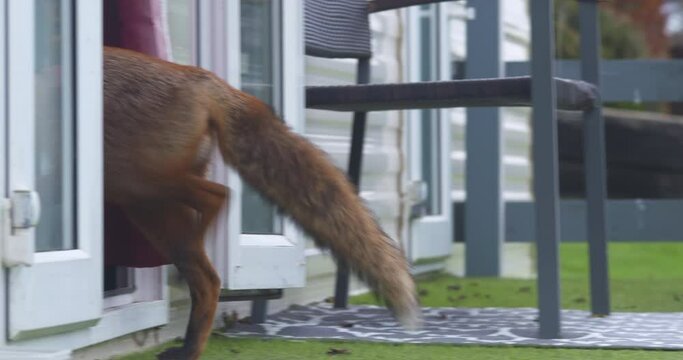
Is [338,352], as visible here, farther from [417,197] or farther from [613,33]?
[613,33]

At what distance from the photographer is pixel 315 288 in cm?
477

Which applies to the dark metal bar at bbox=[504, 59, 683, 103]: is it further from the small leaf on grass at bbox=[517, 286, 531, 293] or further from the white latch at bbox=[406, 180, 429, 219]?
the small leaf on grass at bbox=[517, 286, 531, 293]

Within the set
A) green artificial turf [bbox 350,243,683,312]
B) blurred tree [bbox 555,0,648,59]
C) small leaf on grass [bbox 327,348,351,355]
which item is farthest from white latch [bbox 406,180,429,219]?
blurred tree [bbox 555,0,648,59]

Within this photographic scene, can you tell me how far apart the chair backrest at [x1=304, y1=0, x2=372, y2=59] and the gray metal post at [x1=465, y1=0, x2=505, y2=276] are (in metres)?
1.76

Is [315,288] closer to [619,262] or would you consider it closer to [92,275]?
[92,275]

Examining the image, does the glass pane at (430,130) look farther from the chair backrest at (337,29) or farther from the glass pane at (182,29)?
the glass pane at (182,29)

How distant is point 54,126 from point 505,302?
2396mm

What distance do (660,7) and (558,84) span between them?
1375 centimetres

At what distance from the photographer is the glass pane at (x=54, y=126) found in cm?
262

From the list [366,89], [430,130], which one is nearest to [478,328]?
[366,89]

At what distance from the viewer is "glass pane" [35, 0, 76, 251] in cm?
262

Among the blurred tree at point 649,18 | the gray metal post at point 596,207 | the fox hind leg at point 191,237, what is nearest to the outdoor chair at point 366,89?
the gray metal post at point 596,207

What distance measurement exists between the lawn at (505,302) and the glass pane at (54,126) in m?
0.52

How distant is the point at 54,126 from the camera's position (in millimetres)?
2680
